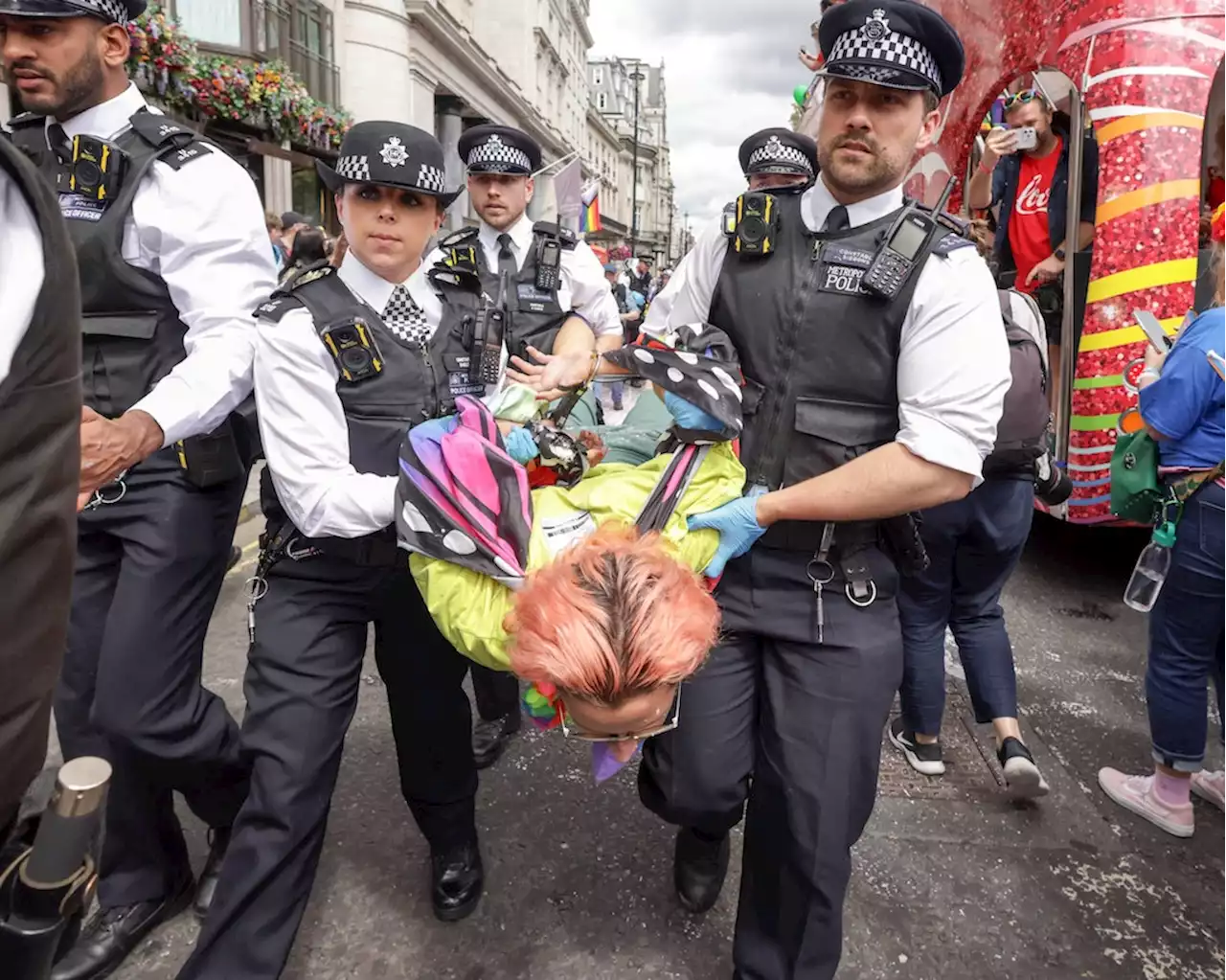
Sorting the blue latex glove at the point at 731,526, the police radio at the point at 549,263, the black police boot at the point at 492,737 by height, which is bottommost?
the black police boot at the point at 492,737

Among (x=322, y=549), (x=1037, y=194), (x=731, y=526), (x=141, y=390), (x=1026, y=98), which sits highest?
(x=1026, y=98)

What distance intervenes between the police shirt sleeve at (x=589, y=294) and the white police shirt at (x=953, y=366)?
98.2 inches

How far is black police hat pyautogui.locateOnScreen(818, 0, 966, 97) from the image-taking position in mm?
1902

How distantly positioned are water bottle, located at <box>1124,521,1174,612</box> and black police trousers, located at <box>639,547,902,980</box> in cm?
141

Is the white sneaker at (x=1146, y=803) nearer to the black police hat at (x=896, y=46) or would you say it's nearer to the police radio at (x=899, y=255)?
the police radio at (x=899, y=255)

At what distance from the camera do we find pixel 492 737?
3.41 meters

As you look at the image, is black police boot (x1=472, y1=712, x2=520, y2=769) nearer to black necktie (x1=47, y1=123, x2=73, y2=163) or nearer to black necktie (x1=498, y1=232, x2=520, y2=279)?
black necktie (x1=498, y1=232, x2=520, y2=279)

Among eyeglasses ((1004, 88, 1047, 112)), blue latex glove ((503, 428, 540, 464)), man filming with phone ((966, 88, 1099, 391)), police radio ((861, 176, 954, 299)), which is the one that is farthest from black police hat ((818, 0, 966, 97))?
eyeglasses ((1004, 88, 1047, 112))

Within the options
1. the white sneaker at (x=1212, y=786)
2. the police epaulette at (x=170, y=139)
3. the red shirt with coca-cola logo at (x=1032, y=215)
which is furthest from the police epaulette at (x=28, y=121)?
the red shirt with coca-cola logo at (x=1032, y=215)

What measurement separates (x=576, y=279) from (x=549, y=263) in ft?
0.54

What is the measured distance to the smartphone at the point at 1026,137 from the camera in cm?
489

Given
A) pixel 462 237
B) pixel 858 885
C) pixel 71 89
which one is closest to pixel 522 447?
pixel 71 89

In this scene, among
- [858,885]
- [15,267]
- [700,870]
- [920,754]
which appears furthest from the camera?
[920,754]

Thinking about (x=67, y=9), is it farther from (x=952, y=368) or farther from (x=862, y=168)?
(x=952, y=368)
